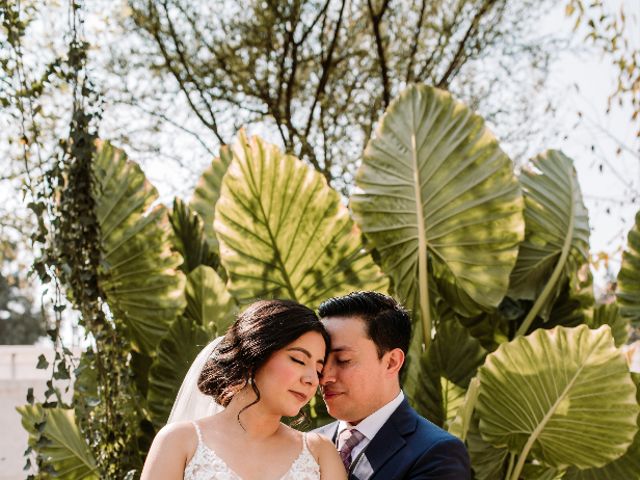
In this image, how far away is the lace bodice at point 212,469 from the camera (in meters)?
1.98

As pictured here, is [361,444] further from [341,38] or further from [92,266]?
[341,38]

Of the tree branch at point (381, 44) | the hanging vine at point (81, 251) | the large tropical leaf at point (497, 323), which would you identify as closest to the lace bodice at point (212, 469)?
the hanging vine at point (81, 251)

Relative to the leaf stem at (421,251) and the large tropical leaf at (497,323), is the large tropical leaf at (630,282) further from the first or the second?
the leaf stem at (421,251)

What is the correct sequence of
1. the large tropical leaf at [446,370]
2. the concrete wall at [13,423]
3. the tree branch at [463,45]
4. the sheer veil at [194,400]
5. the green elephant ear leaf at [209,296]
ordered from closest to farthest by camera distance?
the sheer veil at [194,400], the large tropical leaf at [446,370], the green elephant ear leaf at [209,296], the concrete wall at [13,423], the tree branch at [463,45]

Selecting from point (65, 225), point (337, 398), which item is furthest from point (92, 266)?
point (337, 398)

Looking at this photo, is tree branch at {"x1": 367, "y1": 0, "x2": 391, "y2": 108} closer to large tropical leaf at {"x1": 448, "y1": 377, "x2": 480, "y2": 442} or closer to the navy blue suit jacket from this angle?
large tropical leaf at {"x1": 448, "y1": 377, "x2": 480, "y2": 442}

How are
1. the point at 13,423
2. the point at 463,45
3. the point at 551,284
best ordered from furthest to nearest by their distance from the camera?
1. the point at 463,45
2. the point at 13,423
3. the point at 551,284

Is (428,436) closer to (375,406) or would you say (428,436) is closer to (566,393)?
(375,406)

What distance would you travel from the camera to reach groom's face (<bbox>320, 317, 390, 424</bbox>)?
7.21 feet

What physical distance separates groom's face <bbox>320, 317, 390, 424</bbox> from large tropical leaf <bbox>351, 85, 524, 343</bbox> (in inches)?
75.8

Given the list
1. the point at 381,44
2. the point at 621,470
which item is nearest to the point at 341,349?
the point at 621,470

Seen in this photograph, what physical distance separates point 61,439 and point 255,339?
89.4 inches

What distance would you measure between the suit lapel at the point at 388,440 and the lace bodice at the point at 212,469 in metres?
0.15

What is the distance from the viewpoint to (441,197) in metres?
4.13
